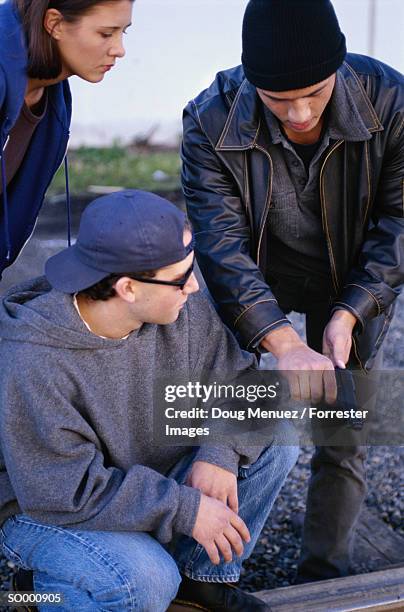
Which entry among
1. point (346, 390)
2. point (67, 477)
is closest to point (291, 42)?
point (346, 390)

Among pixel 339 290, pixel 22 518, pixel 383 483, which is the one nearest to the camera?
pixel 22 518

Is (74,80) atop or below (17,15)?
below

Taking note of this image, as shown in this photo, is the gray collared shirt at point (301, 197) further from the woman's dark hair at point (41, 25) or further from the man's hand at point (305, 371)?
the woman's dark hair at point (41, 25)

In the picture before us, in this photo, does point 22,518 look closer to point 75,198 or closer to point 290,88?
point 290,88

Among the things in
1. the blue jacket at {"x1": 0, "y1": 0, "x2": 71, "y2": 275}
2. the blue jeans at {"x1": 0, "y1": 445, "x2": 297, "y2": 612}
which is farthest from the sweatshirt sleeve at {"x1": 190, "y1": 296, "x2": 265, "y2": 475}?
the blue jacket at {"x1": 0, "y1": 0, "x2": 71, "y2": 275}

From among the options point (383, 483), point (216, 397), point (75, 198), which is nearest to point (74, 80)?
point (75, 198)

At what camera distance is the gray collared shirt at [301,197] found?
8.14ft

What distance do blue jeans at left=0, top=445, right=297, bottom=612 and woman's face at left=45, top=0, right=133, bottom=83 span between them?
126cm

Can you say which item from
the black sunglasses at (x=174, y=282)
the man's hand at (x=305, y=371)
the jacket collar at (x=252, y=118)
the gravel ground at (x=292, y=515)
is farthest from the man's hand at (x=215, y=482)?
the jacket collar at (x=252, y=118)

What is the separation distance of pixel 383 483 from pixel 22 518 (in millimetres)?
1893

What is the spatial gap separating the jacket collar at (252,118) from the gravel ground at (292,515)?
4.97 ft

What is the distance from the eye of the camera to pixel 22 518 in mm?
2215

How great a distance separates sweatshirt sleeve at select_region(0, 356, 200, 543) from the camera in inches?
81.7

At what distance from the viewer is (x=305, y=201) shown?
2621mm
